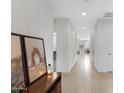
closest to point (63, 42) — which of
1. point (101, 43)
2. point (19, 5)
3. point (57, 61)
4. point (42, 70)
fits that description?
point (57, 61)

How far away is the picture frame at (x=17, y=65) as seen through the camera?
1747 mm

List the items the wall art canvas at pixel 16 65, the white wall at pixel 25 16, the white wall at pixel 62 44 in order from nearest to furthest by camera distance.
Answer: the wall art canvas at pixel 16 65 < the white wall at pixel 25 16 < the white wall at pixel 62 44

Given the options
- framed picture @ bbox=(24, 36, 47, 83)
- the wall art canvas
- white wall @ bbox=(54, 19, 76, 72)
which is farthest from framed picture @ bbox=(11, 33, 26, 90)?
white wall @ bbox=(54, 19, 76, 72)

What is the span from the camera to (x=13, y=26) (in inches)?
79.4

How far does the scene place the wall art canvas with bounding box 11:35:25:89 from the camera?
68.6 inches

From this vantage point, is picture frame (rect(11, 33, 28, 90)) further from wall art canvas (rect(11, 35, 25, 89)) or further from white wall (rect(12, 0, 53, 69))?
white wall (rect(12, 0, 53, 69))

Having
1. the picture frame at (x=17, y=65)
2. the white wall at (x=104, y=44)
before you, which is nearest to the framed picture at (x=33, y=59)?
the picture frame at (x=17, y=65)

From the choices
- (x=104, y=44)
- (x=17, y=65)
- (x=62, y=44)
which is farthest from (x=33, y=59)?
(x=104, y=44)

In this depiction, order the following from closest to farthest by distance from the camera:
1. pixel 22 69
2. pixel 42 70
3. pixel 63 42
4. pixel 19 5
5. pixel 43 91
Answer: pixel 43 91
pixel 22 69
pixel 19 5
pixel 42 70
pixel 63 42

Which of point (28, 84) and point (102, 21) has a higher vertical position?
point (102, 21)

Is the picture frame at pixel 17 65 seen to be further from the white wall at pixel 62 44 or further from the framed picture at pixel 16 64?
the white wall at pixel 62 44
